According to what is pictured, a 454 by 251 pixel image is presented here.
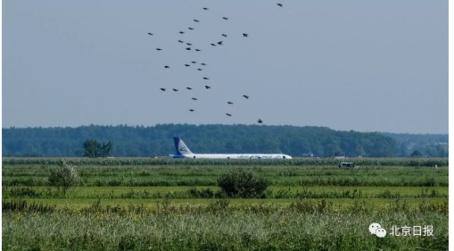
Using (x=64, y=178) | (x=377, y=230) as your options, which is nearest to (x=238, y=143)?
(x=64, y=178)

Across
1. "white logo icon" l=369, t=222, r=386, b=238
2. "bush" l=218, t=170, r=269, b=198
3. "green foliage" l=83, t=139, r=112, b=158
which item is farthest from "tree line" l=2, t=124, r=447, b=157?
"white logo icon" l=369, t=222, r=386, b=238

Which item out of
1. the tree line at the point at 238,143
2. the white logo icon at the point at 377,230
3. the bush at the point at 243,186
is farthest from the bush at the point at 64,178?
the white logo icon at the point at 377,230

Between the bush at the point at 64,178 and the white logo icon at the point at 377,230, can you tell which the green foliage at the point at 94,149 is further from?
the white logo icon at the point at 377,230

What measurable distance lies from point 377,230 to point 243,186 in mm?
19482

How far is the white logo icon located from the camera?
722 inches

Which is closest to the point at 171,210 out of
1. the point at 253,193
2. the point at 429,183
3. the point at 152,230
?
the point at 152,230

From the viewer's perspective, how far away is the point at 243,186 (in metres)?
38.2

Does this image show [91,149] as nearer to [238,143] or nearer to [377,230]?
[238,143]

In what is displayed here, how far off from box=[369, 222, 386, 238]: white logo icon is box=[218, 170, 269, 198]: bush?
60.6ft

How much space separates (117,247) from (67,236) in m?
1.07

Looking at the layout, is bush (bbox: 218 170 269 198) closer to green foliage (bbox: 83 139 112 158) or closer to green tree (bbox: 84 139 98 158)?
green foliage (bbox: 83 139 112 158)

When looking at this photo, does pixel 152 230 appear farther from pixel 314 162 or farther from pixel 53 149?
pixel 314 162

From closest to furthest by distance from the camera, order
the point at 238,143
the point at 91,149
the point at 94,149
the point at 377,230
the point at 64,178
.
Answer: the point at 377,230, the point at 64,178, the point at 91,149, the point at 94,149, the point at 238,143

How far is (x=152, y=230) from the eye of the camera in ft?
70.6
